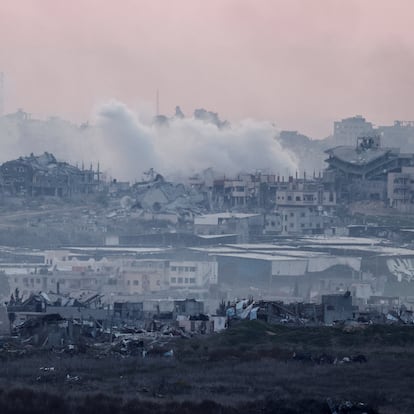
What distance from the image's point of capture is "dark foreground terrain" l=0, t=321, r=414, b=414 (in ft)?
101

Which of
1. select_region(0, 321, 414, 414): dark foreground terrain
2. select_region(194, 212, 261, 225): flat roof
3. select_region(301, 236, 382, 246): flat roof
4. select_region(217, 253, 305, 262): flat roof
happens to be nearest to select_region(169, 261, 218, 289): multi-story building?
select_region(217, 253, 305, 262): flat roof

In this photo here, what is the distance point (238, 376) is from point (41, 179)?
212 ft

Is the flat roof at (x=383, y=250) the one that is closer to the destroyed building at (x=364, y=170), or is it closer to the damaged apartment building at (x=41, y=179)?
the destroyed building at (x=364, y=170)

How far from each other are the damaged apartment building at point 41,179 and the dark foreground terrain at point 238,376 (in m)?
57.4

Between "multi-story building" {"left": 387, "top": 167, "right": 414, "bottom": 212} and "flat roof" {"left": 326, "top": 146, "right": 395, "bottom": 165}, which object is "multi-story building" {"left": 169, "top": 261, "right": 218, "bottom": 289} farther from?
"flat roof" {"left": 326, "top": 146, "right": 395, "bottom": 165}

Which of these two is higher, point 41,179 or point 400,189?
point 41,179

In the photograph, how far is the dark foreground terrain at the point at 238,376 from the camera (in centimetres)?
3067

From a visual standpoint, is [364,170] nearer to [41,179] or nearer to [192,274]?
[41,179]

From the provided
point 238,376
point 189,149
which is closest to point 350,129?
point 189,149

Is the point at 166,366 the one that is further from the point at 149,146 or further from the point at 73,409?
the point at 149,146

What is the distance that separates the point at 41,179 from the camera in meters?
98.7

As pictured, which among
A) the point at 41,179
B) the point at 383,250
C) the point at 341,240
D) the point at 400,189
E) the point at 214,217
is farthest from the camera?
the point at 41,179

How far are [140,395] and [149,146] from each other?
79.6 meters

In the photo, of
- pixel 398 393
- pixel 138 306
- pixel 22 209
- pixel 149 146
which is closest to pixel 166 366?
pixel 398 393
